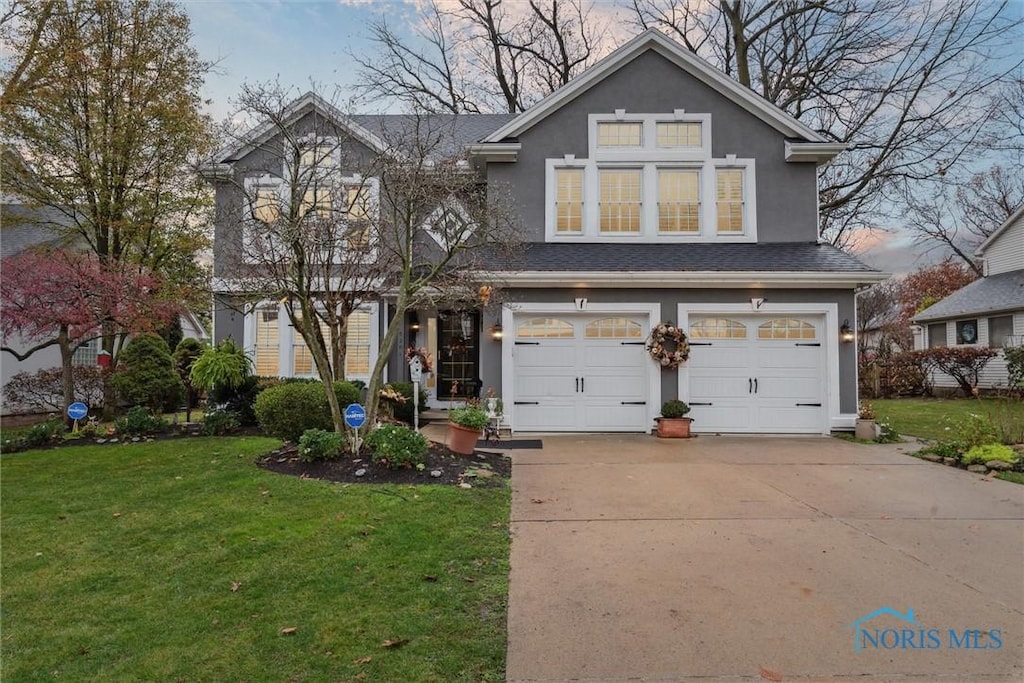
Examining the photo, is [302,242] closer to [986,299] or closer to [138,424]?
[138,424]

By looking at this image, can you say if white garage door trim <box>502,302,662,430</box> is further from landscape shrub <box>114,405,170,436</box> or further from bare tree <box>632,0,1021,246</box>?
bare tree <box>632,0,1021,246</box>

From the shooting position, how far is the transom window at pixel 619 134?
11172 mm

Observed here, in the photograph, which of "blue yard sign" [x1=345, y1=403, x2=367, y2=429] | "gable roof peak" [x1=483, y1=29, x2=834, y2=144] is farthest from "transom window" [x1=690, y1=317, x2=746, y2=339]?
"blue yard sign" [x1=345, y1=403, x2=367, y2=429]

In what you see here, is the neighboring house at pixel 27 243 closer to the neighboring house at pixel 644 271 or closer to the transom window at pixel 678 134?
the neighboring house at pixel 644 271

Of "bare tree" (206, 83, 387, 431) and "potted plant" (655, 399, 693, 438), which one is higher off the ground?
"bare tree" (206, 83, 387, 431)

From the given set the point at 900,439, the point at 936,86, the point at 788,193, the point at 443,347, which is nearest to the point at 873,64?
the point at 936,86

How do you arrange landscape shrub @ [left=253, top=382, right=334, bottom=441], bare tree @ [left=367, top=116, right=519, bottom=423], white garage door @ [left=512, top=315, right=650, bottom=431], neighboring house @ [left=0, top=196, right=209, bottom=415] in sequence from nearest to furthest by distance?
bare tree @ [left=367, top=116, right=519, bottom=423] → landscape shrub @ [left=253, top=382, right=334, bottom=441] → white garage door @ [left=512, top=315, right=650, bottom=431] → neighboring house @ [left=0, top=196, right=209, bottom=415]

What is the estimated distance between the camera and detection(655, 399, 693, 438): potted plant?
31.6ft

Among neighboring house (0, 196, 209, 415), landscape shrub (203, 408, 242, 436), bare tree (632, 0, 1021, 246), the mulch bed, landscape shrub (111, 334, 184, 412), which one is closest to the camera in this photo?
the mulch bed

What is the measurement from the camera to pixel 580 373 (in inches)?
402

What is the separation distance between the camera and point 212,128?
1296 centimetres

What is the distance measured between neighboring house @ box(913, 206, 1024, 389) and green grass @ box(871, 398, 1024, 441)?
9.54 feet

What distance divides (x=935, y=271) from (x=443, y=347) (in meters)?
34.9

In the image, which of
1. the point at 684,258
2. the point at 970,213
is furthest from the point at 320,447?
the point at 970,213
